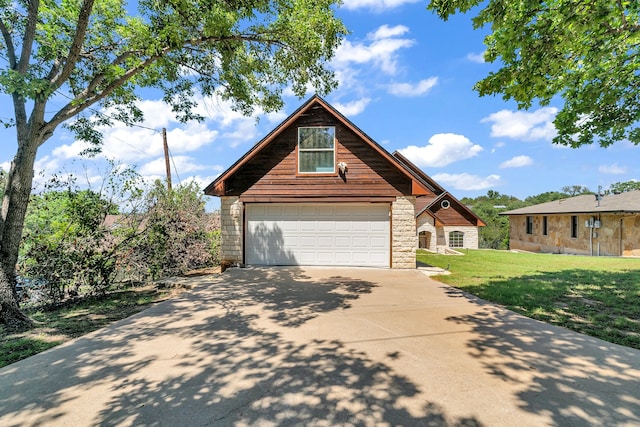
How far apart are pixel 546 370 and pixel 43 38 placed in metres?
11.6

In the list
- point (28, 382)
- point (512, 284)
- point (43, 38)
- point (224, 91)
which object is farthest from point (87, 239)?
point (512, 284)

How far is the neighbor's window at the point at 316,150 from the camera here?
411 inches

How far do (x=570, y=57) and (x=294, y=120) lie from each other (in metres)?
7.56

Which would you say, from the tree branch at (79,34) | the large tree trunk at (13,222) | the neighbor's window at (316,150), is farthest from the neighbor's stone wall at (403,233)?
the large tree trunk at (13,222)

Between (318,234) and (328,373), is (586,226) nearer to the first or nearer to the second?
(318,234)

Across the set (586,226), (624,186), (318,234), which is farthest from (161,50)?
(624,186)

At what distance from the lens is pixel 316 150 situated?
10461mm

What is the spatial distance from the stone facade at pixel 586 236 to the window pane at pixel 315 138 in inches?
833

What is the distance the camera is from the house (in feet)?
33.6

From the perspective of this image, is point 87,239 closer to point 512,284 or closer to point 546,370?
point 546,370

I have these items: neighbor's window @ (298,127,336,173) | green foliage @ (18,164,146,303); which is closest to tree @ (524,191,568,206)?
neighbor's window @ (298,127,336,173)

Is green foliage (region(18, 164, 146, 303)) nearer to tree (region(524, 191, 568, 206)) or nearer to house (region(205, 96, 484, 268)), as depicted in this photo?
house (region(205, 96, 484, 268))

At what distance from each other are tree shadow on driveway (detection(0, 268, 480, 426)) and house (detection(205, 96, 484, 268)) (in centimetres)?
543

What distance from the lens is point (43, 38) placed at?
6863 mm
